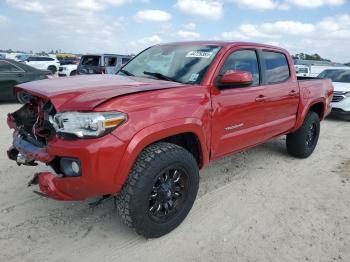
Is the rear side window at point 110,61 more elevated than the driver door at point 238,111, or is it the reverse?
the rear side window at point 110,61

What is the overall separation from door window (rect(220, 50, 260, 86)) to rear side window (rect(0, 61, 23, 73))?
798 cm

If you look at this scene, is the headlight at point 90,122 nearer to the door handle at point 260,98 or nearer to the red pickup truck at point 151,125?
the red pickup truck at point 151,125

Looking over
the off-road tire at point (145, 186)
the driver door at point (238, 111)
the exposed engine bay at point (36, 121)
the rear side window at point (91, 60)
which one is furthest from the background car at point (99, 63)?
the off-road tire at point (145, 186)

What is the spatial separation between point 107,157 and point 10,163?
9.47ft

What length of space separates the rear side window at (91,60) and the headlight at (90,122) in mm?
11502

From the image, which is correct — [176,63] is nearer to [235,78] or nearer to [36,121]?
[235,78]

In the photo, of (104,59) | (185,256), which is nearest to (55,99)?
(185,256)

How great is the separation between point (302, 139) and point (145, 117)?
136 inches

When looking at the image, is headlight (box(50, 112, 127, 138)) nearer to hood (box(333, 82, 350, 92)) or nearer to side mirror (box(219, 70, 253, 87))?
side mirror (box(219, 70, 253, 87))

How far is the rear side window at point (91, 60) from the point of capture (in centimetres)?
1375

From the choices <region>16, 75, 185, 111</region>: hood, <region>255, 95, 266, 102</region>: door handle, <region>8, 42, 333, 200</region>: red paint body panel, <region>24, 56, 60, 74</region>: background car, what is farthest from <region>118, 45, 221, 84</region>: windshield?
<region>24, 56, 60, 74</region>: background car

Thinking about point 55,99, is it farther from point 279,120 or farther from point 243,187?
point 279,120

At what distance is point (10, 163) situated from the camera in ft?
15.8

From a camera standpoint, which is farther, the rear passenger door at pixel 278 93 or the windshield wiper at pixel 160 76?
the rear passenger door at pixel 278 93
